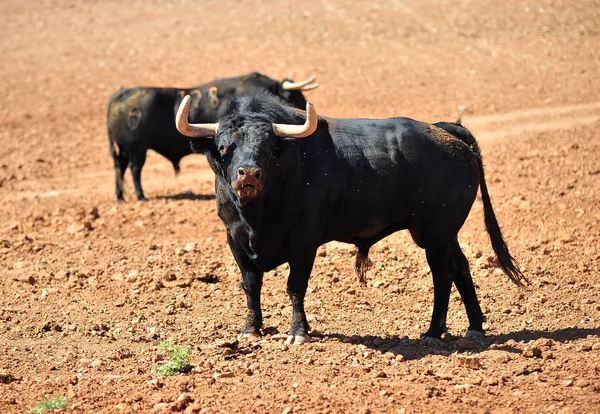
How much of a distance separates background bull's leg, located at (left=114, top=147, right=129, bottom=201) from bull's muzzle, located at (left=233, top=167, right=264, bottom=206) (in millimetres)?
8653

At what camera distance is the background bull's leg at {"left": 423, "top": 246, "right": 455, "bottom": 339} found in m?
8.33

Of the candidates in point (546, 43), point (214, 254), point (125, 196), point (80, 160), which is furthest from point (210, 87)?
point (546, 43)

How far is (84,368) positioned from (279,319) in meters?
2.12

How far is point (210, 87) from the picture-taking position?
54.2 ft

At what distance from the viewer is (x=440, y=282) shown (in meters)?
8.41

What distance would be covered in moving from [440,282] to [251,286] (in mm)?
1652

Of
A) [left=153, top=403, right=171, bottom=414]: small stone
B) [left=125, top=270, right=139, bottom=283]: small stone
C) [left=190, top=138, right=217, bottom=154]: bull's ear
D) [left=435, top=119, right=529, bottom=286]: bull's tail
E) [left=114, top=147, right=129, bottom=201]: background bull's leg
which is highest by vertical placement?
[left=190, top=138, right=217, bottom=154]: bull's ear

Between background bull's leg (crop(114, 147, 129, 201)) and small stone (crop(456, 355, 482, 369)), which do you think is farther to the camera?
background bull's leg (crop(114, 147, 129, 201))

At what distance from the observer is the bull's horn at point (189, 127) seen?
7660 millimetres

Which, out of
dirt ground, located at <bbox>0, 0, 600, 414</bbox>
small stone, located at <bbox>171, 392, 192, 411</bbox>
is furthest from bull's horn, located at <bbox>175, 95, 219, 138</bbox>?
small stone, located at <bbox>171, 392, 192, 411</bbox>

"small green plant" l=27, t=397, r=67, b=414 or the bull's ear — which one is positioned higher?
the bull's ear

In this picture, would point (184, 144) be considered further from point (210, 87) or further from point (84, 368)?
point (84, 368)

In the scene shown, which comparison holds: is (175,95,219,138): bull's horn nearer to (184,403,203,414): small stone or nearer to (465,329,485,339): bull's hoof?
(184,403,203,414): small stone

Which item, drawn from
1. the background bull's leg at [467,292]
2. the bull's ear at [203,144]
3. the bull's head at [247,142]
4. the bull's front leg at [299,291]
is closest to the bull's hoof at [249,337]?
the bull's front leg at [299,291]
